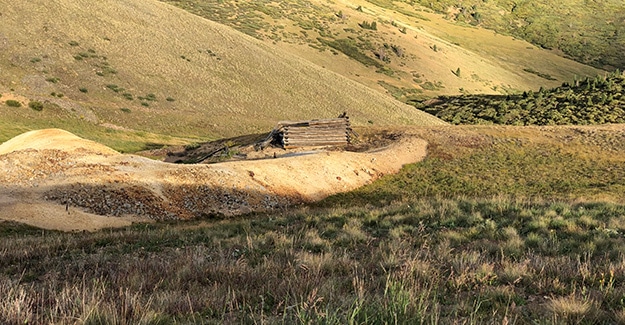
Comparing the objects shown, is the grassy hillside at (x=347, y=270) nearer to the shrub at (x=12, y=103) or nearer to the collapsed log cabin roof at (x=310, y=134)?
the collapsed log cabin roof at (x=310, y=134)

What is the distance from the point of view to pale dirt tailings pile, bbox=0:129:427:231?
16.4 m

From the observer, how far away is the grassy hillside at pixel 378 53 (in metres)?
89.6

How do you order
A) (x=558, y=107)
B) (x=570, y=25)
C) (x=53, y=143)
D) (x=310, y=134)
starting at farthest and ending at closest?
1. (x=570, y=25)
2. (x=558, y=107)
3. (x=310, y=134)
4. (x=53, y=143)

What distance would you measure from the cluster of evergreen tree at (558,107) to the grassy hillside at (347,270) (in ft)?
149

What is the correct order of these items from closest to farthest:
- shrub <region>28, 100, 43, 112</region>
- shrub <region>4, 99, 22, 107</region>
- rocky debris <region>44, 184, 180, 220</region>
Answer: rocky debris <region>44, 184, 180, 220</region>
shrub <region>4, 99, 22, 107</region>
shrub <region>28, 100, 43, 112</region>

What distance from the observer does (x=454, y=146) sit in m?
34.7

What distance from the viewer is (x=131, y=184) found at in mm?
18891

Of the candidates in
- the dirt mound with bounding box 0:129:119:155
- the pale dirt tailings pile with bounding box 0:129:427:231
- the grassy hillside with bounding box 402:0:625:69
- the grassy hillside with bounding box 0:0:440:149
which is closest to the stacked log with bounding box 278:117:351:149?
the pale dirt tailings pile with bounding box 0:129:427:231

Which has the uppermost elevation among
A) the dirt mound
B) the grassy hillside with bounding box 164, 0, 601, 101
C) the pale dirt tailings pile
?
the grassy hillside with bounding box 164, 0, 601, 101

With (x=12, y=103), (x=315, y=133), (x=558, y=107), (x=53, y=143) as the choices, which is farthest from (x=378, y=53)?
(x=53, y=143)

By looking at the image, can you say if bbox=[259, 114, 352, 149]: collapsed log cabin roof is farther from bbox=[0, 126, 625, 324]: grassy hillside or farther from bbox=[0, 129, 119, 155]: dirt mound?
bbox=[0, 126, 625, 324]: grassy hillside

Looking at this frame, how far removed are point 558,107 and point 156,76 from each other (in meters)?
54.7

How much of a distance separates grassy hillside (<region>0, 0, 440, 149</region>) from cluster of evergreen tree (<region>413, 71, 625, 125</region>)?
862cm

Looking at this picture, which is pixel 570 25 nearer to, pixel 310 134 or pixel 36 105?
pixel 310 134
